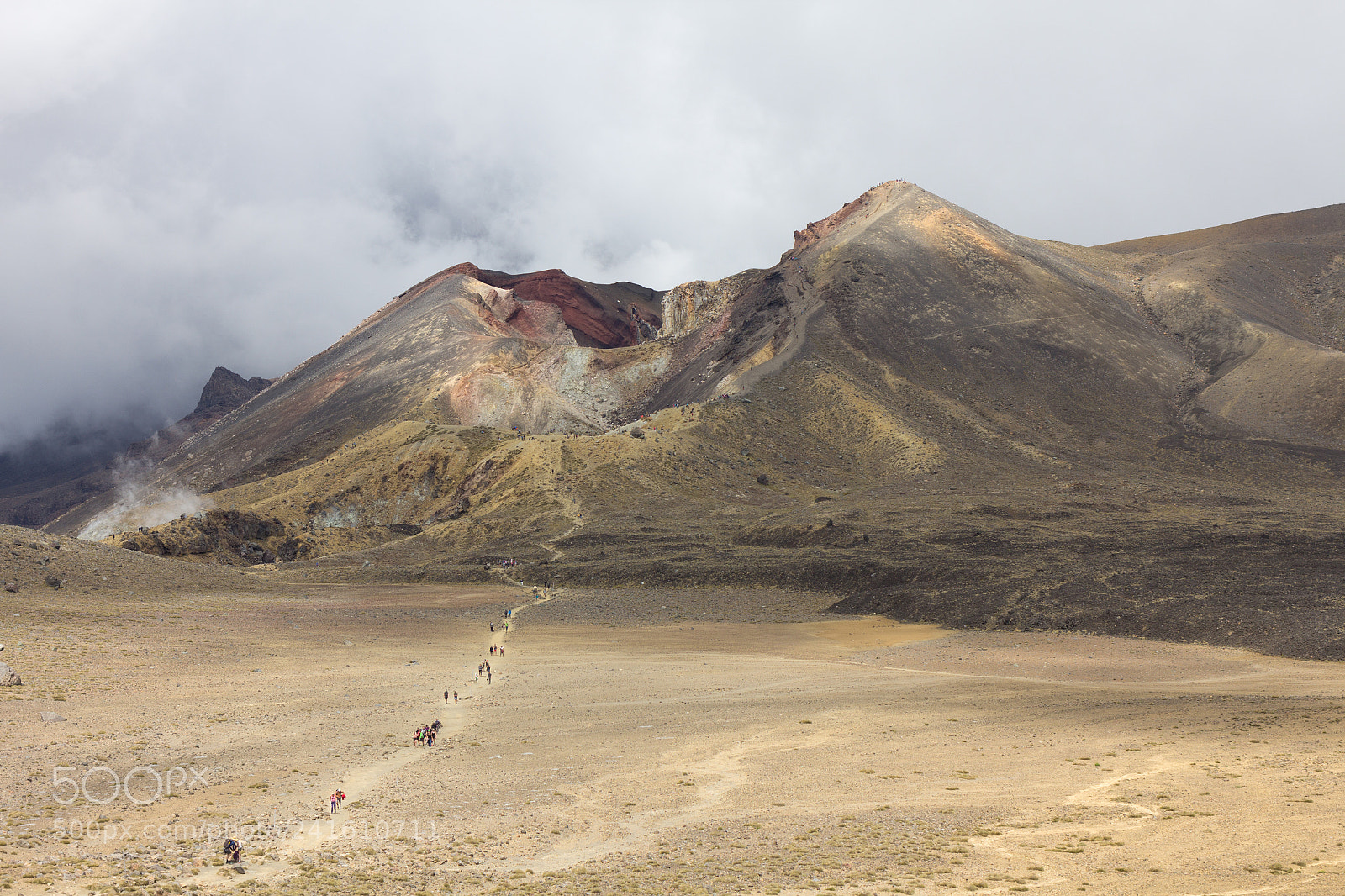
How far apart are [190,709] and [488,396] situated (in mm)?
104531

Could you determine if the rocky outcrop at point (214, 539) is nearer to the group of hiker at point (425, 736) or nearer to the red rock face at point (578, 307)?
the group of hiker at point (425, 736)

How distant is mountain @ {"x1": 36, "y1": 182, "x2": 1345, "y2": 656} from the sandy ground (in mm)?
13530

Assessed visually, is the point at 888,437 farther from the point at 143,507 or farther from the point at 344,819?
the point at 143,507

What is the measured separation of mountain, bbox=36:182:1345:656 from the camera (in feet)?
176

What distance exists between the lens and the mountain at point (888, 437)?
53.6m

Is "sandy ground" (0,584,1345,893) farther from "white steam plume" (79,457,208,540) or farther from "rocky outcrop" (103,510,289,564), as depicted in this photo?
"white steam plume" (79,457,208,540)

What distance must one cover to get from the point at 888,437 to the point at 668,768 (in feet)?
277

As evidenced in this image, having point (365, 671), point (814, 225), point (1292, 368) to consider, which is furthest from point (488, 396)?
point (1292, 368)

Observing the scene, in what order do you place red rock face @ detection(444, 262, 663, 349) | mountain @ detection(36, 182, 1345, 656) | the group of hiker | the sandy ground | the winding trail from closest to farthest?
the winding trail < the sandy ground < the group of hiker < mountain @ detection(36, 182, 1345, 656) < red rock face @ detection(444, 262, 663, 349)

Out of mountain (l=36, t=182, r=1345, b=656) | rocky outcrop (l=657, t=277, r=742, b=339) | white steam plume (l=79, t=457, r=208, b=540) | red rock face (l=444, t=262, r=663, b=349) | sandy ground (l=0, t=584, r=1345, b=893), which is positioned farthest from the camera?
red rock face (l=444, t=262, r=663, b=349)

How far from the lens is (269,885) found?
12867mm

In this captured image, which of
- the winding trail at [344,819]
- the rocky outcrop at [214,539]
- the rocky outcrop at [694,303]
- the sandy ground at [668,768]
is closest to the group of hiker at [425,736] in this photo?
the winding trail at [344,819]

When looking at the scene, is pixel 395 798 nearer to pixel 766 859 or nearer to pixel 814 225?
pixel 766 859

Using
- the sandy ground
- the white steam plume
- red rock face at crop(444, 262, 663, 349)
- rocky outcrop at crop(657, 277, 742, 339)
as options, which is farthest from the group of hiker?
red rock face at crop(444, 262, 663, 349)
